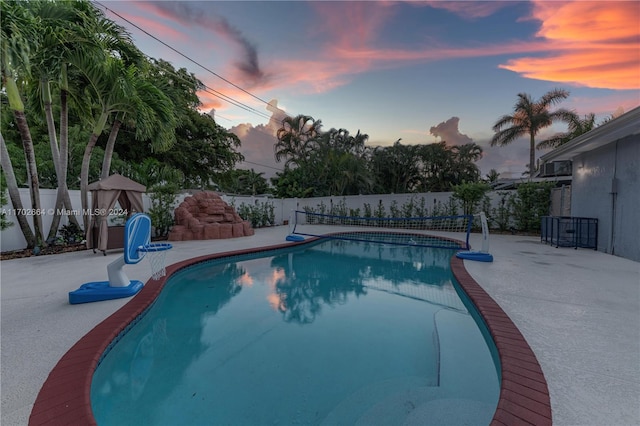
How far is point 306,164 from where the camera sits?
2153cm

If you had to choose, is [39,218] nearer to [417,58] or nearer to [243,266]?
[243,266]

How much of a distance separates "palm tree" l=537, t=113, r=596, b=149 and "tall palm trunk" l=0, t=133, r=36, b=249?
27538 mm

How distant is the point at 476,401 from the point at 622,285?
4418mm

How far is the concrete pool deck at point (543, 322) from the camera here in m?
1.86

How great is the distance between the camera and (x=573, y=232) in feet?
27.2

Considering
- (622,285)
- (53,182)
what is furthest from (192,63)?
(622,285)

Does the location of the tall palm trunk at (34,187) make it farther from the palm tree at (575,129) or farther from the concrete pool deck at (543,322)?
the palm tree at (575,129)

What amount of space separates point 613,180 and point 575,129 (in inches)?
668

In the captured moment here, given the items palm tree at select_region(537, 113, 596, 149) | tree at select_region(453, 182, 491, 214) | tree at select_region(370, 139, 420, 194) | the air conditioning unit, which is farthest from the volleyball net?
palm tree at select_region(537, 113, 596, 149)

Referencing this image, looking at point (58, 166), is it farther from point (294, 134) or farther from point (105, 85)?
point (294, 134)

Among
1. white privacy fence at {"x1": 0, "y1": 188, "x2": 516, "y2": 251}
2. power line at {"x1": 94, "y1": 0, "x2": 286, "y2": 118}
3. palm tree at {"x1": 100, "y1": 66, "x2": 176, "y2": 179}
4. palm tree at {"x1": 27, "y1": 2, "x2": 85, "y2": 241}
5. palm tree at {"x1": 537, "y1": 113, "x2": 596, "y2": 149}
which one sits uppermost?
power line at {"x1": 94, "y1": 0, "x2": 286, "y2": 118}

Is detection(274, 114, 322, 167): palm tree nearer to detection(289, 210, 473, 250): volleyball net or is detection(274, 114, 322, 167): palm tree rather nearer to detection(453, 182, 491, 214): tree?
detection(289, 210, 473, 250): volleyball net

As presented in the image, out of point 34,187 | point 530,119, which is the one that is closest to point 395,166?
point 530,119

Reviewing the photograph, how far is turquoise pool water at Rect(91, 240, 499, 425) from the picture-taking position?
83.3 inches
